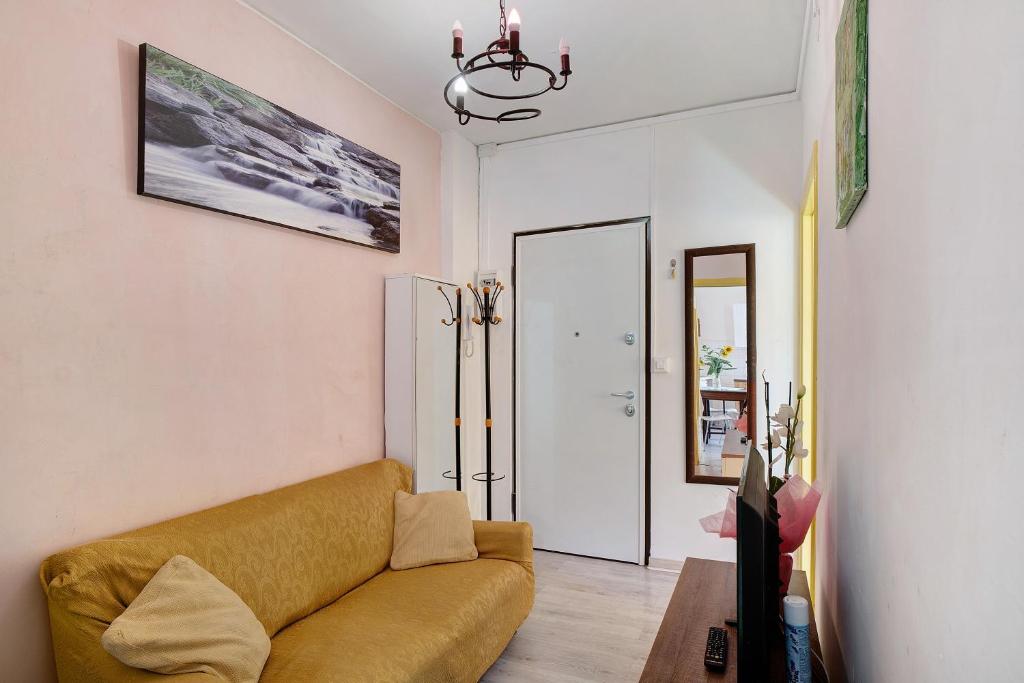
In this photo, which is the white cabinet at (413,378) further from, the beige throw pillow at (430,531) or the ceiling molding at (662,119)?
the ceiling molding at (662,119)

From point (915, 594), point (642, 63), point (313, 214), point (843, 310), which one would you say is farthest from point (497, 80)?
point (915, 594)

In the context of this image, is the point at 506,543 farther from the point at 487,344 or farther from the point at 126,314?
the point at 126,314

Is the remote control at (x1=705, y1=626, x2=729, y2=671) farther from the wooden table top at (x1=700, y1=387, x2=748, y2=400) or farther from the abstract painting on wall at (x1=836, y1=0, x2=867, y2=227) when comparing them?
the wooden table top at (x1=700, y1=387, x2=748, y2=400)

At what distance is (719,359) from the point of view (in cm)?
343

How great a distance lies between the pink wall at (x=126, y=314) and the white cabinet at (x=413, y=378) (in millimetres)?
376

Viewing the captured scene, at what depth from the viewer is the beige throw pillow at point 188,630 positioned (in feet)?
4.92

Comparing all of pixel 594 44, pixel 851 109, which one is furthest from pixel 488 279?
pixel 851 109

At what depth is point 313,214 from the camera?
8.95ft

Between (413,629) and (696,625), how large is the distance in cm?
99

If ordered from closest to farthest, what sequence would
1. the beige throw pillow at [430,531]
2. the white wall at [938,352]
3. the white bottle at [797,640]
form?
the white wall at [938,352] < the white bottle at [797,640] < the beige throw pillow at [430,531]

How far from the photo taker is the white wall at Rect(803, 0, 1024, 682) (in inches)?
19.9

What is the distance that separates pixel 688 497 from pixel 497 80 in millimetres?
2631

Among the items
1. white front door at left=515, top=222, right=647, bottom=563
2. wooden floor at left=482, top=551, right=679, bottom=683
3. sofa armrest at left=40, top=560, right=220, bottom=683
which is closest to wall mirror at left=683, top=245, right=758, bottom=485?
white front door at left=515, top=222, right=647, bottom=563

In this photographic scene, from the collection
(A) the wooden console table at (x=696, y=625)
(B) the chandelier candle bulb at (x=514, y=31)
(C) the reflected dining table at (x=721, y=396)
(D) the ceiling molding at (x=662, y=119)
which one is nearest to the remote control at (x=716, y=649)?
(A) the wooden console table at (x=696, y=625)
